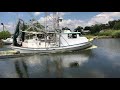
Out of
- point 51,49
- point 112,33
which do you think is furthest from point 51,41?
point 112,33

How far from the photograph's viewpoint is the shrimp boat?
34.8 ft

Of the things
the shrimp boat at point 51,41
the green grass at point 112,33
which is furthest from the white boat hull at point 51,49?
the green grass at point 112,33

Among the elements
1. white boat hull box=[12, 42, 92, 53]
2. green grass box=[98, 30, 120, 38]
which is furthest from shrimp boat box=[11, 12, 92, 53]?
green grass box=[98, 30, 120, 38]

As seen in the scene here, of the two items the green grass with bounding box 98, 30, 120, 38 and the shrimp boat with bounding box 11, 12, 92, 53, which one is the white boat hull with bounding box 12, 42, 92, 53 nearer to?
the shrimp boat with bounding box 11, 12, 92, 53

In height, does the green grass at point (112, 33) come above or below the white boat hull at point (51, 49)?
above

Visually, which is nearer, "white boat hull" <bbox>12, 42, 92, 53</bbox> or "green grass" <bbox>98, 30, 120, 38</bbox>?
"white boat hull" <bbox>12, 42, 92, 53</bbox>

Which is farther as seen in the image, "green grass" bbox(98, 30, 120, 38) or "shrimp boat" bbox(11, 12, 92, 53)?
"green grass" bbox(98, 30, 120, 38)

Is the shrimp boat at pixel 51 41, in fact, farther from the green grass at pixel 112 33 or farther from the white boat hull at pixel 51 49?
the green grass at pixel 112 33

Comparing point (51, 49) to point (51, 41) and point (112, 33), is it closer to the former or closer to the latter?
point (51, 41)

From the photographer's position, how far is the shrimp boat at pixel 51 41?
1061 centimetres

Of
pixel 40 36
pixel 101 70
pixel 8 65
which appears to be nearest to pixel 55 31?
pixel 40 36

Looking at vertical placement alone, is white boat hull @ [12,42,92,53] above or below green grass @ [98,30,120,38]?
below

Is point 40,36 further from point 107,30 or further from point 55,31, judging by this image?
point 107,30
